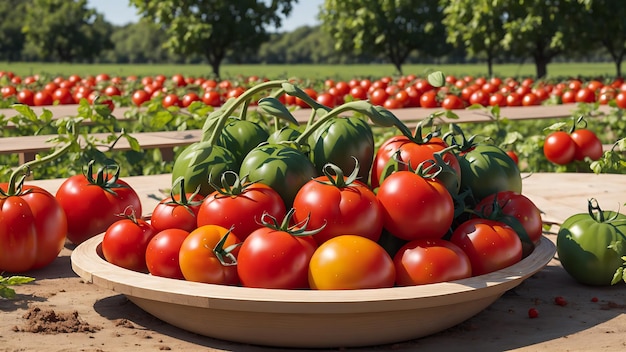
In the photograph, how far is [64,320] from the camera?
3.69m

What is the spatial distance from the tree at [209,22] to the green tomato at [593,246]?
22.2 meters

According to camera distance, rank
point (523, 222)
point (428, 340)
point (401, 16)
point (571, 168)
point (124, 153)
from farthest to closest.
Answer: point (401, 16), point (124, 153), point (571, 168), point (523, 222), point (428, 340)

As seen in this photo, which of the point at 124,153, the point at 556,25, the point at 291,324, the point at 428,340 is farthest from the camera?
the point at 556,25

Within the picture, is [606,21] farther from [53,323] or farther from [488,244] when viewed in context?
[53,323]

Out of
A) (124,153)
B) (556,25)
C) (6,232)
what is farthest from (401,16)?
(6,232)

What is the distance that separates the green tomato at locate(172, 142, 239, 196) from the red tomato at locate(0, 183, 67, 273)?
0.90 meters

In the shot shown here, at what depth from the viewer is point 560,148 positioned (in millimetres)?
7680

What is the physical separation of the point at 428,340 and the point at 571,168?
15.9 feet

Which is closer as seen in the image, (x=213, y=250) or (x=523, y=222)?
(x=213, y=250)

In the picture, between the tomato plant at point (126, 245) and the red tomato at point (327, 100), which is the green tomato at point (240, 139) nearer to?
the tomato plant at point (126, 245)

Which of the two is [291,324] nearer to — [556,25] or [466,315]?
[466,315]

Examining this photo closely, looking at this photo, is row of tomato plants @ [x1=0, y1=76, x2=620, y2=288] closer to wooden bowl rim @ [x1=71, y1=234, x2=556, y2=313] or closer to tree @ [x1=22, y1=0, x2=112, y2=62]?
wooden bowl rim @ [x1=71, y1=234, x2=556, y2=313]

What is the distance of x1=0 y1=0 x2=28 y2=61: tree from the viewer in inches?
4724

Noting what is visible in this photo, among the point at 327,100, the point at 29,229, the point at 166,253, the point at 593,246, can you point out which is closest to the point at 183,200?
the point at 166,253
